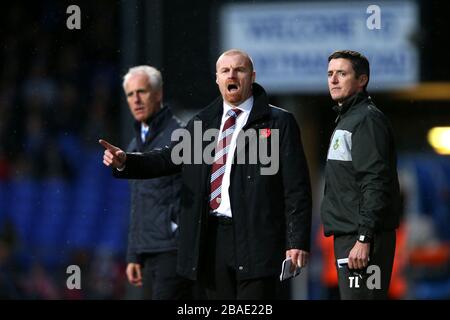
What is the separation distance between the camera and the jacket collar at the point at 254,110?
6527 mm

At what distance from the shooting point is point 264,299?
254 inches

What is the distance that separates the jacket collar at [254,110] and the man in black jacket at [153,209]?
818 millimetres

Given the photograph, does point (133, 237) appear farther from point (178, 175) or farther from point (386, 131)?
point (386, 131)

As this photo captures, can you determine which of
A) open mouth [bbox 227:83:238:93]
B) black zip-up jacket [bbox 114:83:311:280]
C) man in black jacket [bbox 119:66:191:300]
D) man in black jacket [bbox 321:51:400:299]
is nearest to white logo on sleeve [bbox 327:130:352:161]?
man in black jacket [bbox 321:51:400:299]

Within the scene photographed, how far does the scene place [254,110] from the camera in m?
6.55

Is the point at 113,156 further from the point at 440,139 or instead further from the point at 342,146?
the point at 440,139

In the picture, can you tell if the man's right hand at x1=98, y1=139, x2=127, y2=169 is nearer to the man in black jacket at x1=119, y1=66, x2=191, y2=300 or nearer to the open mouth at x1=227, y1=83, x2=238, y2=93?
the open mouth at x1=227, y1=83, x2=238, y2=93

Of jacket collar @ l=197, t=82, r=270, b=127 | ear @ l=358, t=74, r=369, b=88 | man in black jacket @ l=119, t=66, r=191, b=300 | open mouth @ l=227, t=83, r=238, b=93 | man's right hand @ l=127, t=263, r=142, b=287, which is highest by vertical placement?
ear @ l=358, t=74, r=369, b=88

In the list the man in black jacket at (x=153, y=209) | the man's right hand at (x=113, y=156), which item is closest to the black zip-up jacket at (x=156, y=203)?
the man in black jacket at (x=153, y=209)

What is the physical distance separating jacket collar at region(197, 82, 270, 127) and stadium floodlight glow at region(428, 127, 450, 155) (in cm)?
622

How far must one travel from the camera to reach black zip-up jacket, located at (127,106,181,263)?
293 inches

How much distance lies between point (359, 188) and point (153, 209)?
65.7 inches
